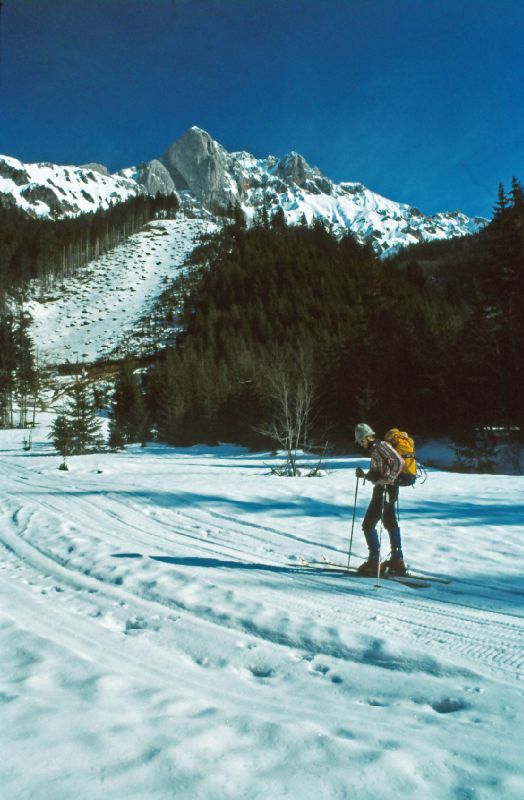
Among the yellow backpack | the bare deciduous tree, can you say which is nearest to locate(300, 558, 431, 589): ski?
the yellow backpack

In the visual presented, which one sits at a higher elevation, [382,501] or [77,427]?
[77,427]

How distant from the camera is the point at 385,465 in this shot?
20.0 ft

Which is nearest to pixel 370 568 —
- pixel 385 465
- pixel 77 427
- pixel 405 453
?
pixel 385 465

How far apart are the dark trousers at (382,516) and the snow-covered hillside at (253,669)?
571 millimetres

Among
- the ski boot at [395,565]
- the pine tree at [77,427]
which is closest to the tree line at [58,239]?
the pine tree at [77,427]

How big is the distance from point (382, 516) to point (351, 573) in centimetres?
91

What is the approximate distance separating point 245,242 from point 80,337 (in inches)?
1892

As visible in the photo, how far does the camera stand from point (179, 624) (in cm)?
462

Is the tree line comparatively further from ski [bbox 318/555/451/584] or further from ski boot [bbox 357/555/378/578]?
ski [bbox 318/555/451/584]

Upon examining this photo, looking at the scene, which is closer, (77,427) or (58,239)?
(77,427)

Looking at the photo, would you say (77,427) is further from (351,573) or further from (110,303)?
(110,303)

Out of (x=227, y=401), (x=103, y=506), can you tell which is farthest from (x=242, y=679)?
(x=227, y=401)

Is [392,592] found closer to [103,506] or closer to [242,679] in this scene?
[242,679]

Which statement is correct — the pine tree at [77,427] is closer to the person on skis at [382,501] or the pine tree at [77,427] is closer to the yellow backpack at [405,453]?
the person on skis at [382,501]
